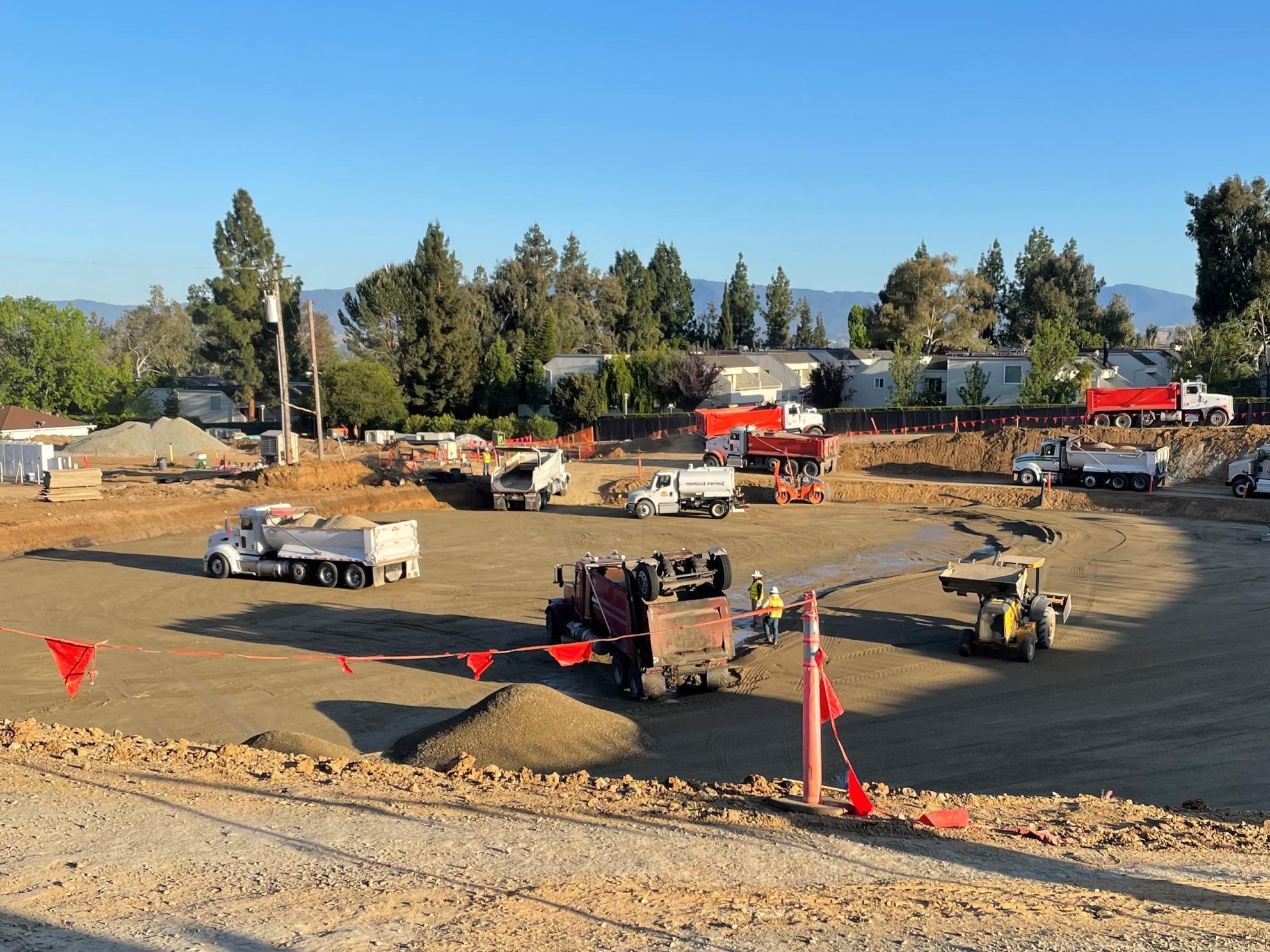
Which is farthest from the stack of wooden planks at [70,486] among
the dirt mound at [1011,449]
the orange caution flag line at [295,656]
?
the dirt mound at [1011,449]

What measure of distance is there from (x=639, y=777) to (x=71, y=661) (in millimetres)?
8549

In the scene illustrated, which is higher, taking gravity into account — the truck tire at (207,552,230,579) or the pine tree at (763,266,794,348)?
the pine tree at (763,266,794,348)

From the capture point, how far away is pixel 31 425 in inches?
2371

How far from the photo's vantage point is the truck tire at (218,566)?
26.1 meters

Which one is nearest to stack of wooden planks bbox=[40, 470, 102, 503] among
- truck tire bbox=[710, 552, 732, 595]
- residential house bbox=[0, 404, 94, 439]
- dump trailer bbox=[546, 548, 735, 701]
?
residential house bbox=[0, 404, 94, 439]

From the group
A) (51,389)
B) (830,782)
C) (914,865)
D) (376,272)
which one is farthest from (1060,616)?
(51,389)

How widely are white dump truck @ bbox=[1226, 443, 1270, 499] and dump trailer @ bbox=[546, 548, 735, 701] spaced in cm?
2708

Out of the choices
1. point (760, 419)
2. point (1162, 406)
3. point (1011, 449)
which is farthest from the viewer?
point (760, 419)

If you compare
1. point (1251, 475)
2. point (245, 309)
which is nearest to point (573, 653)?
point (1251, 475)

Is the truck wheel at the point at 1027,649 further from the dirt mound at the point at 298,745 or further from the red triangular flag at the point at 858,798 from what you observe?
the dirt mound at the point at 298,745

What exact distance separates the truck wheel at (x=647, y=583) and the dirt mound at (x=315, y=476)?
29061 mm

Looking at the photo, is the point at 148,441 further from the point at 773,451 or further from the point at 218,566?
the point at 218,566

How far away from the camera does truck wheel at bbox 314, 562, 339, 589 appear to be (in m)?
24.8

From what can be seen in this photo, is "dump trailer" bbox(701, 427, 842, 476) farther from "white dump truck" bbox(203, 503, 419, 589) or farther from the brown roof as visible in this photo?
the brown roof
